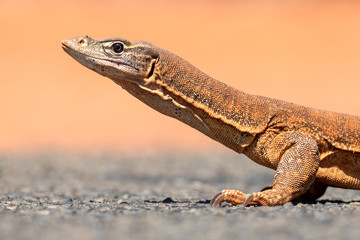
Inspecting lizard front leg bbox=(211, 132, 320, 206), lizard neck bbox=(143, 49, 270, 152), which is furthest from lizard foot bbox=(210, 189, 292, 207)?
lizard neck bbox=(143, 49, 270, 152)

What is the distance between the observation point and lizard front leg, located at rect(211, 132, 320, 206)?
8.95 meters

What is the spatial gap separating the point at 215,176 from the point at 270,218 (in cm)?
1045

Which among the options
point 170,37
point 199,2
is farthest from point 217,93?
point 199,2

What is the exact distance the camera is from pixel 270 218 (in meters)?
7.57

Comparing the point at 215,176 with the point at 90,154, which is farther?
the point at 90,154

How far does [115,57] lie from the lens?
31.7ft

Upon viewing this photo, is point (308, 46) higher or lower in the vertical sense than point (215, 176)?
higher

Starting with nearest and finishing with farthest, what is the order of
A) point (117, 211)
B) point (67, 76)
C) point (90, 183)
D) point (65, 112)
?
1. point (117, 211)
2. point (90, 183)
3. point (65, 112)
4. point (67, 76)

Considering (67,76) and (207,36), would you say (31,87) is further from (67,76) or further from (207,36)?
(207,36)

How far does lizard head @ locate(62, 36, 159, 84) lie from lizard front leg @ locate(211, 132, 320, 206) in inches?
88.1

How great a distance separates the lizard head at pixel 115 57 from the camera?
31.6 ft

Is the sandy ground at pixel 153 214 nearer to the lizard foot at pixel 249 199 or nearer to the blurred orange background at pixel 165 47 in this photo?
the lizard foot at pixel 249 199

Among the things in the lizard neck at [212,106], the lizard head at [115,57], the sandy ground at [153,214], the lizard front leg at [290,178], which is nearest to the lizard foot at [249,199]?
the lizard front leg at [290,178]

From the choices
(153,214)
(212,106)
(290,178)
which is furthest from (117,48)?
(290,178)
